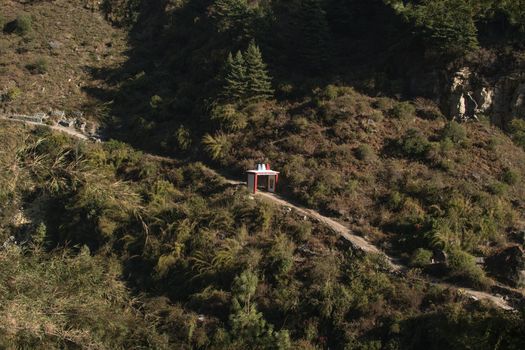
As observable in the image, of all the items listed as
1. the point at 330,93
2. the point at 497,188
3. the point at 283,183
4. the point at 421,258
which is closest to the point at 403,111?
the point at 330,93

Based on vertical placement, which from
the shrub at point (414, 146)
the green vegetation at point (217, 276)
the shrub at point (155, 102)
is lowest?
the green vegetation at point (217, 276)

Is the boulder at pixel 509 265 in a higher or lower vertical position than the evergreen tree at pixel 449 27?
lower

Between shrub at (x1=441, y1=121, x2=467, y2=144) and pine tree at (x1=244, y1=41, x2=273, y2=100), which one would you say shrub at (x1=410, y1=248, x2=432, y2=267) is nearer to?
shrub at (x1=441, y1=121, x2=467, y2=144)

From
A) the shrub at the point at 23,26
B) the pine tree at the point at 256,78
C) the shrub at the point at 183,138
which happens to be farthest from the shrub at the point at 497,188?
the shrub at the point at 23,26

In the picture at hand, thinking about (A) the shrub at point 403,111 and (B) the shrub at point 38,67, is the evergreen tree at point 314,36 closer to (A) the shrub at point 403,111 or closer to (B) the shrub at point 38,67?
(A) the shrub at point 403,111

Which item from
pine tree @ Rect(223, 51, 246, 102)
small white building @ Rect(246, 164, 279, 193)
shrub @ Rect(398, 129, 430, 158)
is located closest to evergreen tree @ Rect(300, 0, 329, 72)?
pine tree @ Rect(223, 51, 246, 102)

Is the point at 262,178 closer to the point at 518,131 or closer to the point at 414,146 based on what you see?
the point at 414,146

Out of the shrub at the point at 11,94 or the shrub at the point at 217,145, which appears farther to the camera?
the shrub at the point at 11,94
